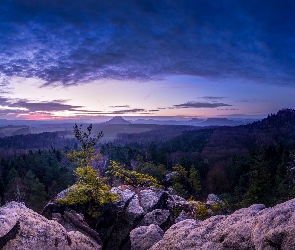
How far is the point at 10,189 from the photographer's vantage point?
5903 centimetres

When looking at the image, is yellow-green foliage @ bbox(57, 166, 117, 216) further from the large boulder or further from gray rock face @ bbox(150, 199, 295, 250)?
gray rock face @ bbox(150, 199, 295, 250)

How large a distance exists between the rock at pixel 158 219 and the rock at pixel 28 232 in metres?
7.88

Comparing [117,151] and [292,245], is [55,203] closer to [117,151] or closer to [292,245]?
[292,245]

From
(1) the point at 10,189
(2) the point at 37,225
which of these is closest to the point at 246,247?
(2) the point at 37,225

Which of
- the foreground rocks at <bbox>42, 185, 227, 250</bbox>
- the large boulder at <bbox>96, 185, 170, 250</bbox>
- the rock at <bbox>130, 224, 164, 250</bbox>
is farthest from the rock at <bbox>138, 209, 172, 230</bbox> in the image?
the rock at <bbox>130, 224, 164, 250</bbox>

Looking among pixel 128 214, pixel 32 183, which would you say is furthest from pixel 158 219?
pixel 32 183

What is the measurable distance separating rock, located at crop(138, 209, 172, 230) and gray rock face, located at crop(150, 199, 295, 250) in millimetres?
7960

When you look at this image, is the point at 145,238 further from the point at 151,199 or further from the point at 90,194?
the point at 151,199

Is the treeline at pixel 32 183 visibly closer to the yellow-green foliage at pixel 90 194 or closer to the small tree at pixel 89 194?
the small tree at pixel 89 194

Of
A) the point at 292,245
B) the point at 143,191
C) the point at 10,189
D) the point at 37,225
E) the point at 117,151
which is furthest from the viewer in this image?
the point at 117,151

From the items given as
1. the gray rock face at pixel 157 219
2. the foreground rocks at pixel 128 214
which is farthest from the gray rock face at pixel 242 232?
the gray rock face at pixel 157 219

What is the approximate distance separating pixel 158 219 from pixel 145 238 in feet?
24.0

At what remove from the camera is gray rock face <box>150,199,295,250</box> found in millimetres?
5234

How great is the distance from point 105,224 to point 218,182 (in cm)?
5844
